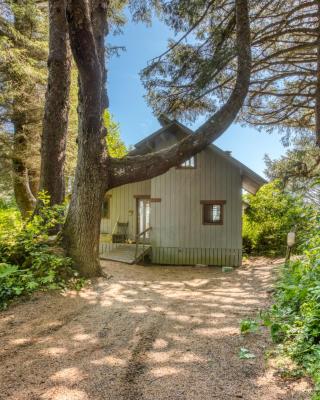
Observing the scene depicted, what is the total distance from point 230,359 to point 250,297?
316 cm

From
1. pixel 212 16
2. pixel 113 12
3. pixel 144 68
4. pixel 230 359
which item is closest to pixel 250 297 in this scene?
pixel 230 359

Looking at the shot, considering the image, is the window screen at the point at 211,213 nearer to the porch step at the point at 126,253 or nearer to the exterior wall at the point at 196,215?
the exterior wall at the point at 196,215

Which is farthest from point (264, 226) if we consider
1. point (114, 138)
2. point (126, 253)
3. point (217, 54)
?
point (114, 138)

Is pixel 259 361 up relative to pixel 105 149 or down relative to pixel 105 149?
down

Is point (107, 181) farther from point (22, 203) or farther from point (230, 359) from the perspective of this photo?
point (22, 203)

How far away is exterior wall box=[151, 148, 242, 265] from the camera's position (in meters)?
13.1

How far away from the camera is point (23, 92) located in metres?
12.6

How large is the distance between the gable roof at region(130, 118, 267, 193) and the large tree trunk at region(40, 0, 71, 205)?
4.92 metres

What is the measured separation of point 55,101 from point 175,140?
22.1 ft

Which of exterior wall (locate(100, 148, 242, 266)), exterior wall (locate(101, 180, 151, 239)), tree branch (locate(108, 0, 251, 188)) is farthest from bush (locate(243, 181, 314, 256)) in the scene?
tree branch (locate(108, 0, 251, 188))

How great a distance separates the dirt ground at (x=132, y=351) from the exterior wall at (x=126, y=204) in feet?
31.0

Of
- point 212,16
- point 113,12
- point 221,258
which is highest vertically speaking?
point 113,12

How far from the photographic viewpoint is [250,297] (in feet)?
20.1

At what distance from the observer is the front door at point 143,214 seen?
1493cm
